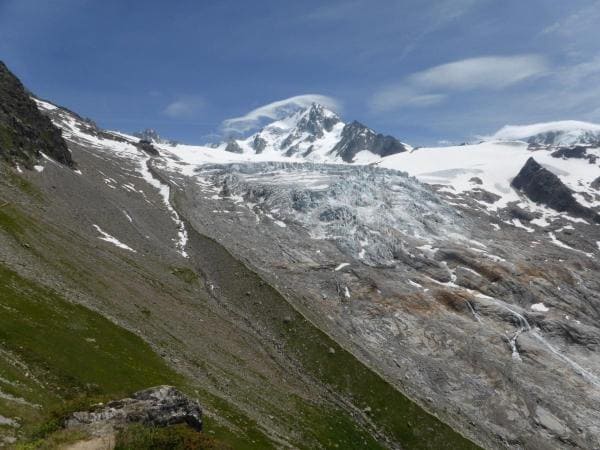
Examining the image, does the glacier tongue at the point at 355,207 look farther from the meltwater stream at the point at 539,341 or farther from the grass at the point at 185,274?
the grass at the point at 185,274

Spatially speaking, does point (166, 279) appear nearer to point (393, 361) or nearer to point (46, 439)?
point (393, 361)

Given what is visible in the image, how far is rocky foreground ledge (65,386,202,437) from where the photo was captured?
23.2 metres

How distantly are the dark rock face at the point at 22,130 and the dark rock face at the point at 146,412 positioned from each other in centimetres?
9122

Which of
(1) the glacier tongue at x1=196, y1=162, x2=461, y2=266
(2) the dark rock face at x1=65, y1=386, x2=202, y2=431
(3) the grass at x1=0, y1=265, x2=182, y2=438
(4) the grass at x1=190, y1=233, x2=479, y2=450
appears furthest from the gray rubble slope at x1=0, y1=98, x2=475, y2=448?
(1) the glacier tongue at x1=196, y1=162, x2=461, y2=266

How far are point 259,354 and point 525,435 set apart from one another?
43.9 meters

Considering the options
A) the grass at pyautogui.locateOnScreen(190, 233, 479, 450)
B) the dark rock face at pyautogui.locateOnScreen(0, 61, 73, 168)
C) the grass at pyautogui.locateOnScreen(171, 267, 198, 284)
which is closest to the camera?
the grass at pyautogui.locateOnScreen(190, 233, 479, 450)

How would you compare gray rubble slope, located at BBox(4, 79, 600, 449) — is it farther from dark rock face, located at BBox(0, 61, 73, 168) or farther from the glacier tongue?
dark rock face, located at BBox(0, 61, 73, 168)

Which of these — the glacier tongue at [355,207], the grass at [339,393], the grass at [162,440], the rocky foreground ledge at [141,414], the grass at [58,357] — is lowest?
the grass at [339,393]

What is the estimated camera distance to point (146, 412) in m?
24.6

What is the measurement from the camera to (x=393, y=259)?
11925cm

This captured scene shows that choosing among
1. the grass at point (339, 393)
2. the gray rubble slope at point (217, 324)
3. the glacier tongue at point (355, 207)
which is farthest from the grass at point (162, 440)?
the glacier tongue at point (355, 207)

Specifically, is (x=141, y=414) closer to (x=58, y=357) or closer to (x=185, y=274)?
(x=58, y=357)

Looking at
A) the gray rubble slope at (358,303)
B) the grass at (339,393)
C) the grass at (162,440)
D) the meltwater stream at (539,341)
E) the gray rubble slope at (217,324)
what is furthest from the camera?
the meltwater stream at (539,341)

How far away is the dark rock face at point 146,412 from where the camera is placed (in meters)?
23.5
